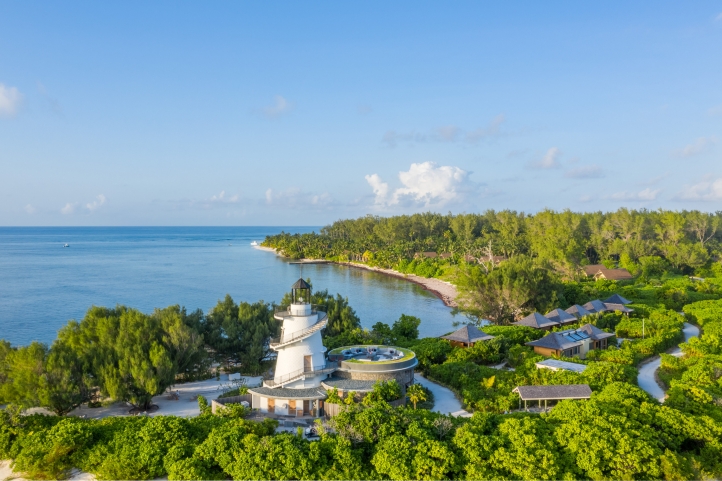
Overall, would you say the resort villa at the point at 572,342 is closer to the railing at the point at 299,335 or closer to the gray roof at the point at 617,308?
the gray roof at the point at 617,308

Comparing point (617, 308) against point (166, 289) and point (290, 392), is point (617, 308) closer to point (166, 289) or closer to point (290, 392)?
point (290, 392)

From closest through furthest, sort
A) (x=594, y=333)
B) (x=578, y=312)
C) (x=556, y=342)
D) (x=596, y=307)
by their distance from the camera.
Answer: (x=556, y=342) → (x=594, y=333) → (x=578, y=312) → (x=596, y=307)

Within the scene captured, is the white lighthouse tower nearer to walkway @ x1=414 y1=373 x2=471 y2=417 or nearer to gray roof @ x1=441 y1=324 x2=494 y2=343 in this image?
walkway @ x1=414 y1=373 x2=471 y2=417

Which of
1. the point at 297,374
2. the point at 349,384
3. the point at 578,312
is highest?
the point at 297,374

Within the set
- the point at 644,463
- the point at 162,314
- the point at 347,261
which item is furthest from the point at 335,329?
the point at 347,261

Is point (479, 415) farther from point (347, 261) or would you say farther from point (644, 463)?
point (347, 261)

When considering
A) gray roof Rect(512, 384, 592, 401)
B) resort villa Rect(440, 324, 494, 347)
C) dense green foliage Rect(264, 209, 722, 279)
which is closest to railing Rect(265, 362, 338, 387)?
gray roof Rect(512, 384, 592, 401)

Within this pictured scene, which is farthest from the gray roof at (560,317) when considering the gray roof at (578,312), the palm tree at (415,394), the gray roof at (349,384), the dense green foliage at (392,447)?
the gray roof at (349,384)

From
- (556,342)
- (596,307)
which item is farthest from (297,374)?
(596,307)
